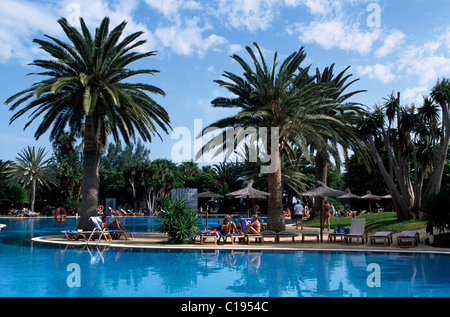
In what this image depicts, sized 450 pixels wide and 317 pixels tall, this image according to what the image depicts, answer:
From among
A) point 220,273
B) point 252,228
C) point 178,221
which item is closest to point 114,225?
point 178,221

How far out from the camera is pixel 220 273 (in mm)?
10070

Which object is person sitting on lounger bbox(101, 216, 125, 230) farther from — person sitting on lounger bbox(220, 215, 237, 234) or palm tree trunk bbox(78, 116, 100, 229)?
person sitting on lounger bbox(220, 215, 237, 234)

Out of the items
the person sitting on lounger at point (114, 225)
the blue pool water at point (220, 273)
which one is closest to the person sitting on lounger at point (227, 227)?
the blue pool water at point (220, 273)

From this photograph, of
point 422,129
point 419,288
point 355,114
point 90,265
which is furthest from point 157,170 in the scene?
point 419,288

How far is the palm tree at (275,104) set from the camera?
19.7 m

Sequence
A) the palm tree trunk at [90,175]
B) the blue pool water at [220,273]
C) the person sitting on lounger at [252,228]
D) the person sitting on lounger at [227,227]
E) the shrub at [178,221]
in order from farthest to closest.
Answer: the palm tree trunk at [90,175] < the person sitting on lounger at [252,228] < the person sitting on lounger at [227,227] < the shrub at [178,221] < the blue pool water at [220,273]

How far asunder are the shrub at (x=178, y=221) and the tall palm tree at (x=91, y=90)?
472 cm

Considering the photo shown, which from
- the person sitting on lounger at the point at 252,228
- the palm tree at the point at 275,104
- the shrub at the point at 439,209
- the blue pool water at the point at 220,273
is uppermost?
the palm tree at the point at 275,104

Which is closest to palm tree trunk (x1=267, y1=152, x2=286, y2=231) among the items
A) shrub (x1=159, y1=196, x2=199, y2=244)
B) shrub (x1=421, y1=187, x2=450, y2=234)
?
shrub (x1=159, y1=196, x2=199, y2=244)

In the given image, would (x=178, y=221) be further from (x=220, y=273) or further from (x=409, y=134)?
(x=409, y=134)

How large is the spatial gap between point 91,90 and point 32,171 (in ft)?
138

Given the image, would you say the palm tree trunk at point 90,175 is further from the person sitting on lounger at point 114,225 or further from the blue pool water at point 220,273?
the blue pool water at point 220,273

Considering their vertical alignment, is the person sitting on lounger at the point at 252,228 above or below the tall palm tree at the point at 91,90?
below
